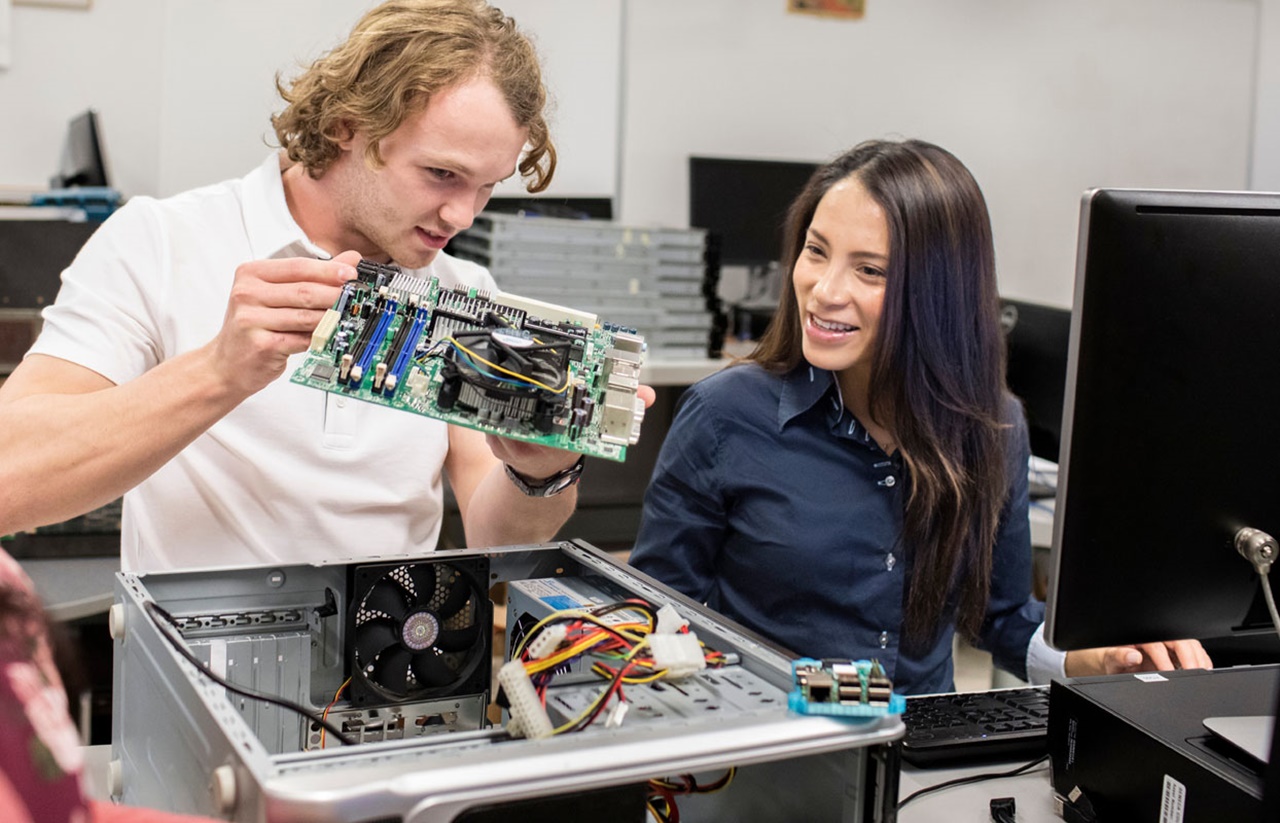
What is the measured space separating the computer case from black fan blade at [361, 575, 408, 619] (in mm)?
600

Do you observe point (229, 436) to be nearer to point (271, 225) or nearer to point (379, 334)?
point (271, 225)

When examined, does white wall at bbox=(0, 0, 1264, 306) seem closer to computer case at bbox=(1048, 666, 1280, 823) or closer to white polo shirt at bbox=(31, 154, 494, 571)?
white polo shirt at bbox=(31, 154, 494, 571)

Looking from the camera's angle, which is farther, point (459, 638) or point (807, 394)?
point (807, 394)

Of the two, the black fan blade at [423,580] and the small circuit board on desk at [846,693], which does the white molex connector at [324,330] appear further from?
the small circuit board on desk at [846,693]

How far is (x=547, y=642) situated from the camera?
2.86 ft

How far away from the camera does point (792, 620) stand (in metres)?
1.55

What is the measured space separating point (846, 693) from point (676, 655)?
139mm

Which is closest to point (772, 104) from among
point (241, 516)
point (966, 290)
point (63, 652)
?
point (966, 290)

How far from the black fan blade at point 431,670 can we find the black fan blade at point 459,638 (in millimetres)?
11

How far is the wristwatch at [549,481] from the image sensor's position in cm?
119

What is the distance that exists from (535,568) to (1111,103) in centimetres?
442

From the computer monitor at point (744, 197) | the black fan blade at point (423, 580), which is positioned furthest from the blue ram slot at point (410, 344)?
the computer monitor at point (744, 197)

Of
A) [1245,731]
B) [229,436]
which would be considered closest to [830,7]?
[229,436]

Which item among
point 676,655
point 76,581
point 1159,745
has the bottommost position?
point 76,581
